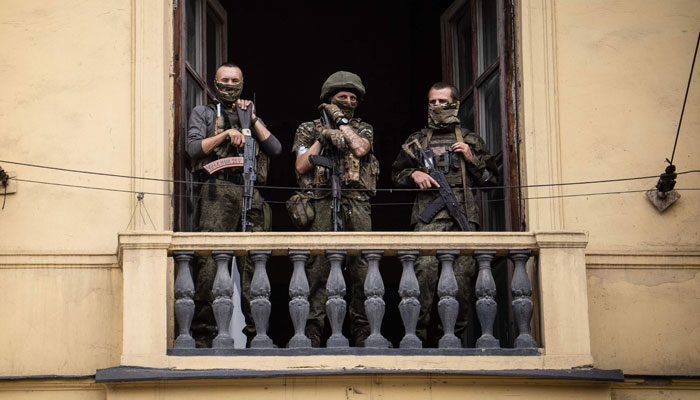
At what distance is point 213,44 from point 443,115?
2064 millimetres

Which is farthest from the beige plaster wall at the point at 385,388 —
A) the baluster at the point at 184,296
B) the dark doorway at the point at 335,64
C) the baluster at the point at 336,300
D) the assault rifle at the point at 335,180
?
the dark doorway at the point at 335,64

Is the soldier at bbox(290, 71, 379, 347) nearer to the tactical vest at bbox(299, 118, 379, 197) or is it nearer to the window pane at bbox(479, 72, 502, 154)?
the tactical vest at bbox(299, 118, 379, 197)

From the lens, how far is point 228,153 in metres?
10.6

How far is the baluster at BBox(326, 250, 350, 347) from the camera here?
31.6 ft

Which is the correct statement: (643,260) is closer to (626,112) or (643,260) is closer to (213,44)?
(626,112)

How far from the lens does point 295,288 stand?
9.73 metres

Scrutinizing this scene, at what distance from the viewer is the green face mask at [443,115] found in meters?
10.9

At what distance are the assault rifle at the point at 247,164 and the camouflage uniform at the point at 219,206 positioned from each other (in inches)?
2.7

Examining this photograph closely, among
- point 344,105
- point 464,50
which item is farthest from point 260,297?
point 464,50

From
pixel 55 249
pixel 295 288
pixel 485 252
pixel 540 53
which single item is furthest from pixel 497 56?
pixel 55 249

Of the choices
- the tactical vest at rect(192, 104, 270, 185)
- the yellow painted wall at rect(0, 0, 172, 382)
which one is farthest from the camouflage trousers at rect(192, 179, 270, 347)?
the yellow painted wall at rect(0, 0, 172, 382)

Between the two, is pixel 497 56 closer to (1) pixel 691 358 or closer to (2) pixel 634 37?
(2) pixel 634 37

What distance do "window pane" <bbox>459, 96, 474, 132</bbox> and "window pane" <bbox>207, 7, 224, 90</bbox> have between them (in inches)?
Result: 76.5

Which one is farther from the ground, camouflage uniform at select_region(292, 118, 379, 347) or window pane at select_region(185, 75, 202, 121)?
window pane at select_region(185, 75, 202, 121)
